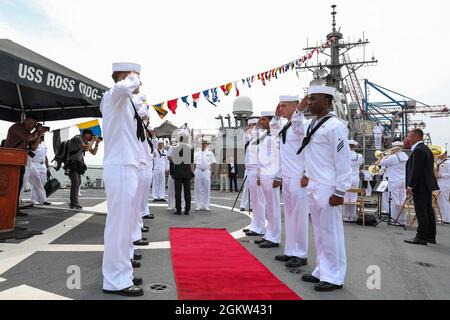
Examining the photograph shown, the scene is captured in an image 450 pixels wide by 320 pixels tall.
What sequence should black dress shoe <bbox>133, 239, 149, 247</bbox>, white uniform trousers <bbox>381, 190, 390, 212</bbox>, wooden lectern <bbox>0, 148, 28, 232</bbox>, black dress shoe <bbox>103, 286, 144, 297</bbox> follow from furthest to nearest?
white uniform trousers <bbox>381, 190, 390, 212</bbox>, wooden lectern <bbox>0, 148, 28, 232</bbox>, black dress shoe <bbox>133, 239, 149, 247</bbox>, black dress shoe <bbox>103, 286, 144, 297</bbox>

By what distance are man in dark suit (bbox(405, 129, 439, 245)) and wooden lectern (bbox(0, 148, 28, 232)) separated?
7384 millimetres

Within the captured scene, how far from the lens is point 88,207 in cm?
962

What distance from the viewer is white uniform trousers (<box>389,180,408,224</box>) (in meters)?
8.81

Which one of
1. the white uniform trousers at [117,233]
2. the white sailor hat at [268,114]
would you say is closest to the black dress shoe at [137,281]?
the white uniform trousers at [117,233]

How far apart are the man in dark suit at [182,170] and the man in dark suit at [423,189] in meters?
5.52

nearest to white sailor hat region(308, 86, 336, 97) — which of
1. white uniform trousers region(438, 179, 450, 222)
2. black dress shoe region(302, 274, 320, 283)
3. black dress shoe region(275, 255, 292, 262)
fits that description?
black dress shoe region(302, 274, 320, 283)

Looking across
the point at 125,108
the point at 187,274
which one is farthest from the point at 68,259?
the point at 125,108

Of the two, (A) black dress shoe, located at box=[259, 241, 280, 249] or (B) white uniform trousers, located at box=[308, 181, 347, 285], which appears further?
(A) black dress shoe, located at box=[259, 241, 280, 249]

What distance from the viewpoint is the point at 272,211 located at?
588 centimetres

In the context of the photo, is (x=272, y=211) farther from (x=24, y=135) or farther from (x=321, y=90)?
(x=24, y=135)

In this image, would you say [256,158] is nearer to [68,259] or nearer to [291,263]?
[291,263]

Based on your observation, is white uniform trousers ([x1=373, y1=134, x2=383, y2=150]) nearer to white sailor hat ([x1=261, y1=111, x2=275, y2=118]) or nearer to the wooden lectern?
white sailor hat ([x1=261, y1=111, x2=275, y2=118])

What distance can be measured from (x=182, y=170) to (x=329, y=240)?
6.20m

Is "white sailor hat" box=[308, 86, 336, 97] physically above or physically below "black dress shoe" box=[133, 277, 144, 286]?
above
